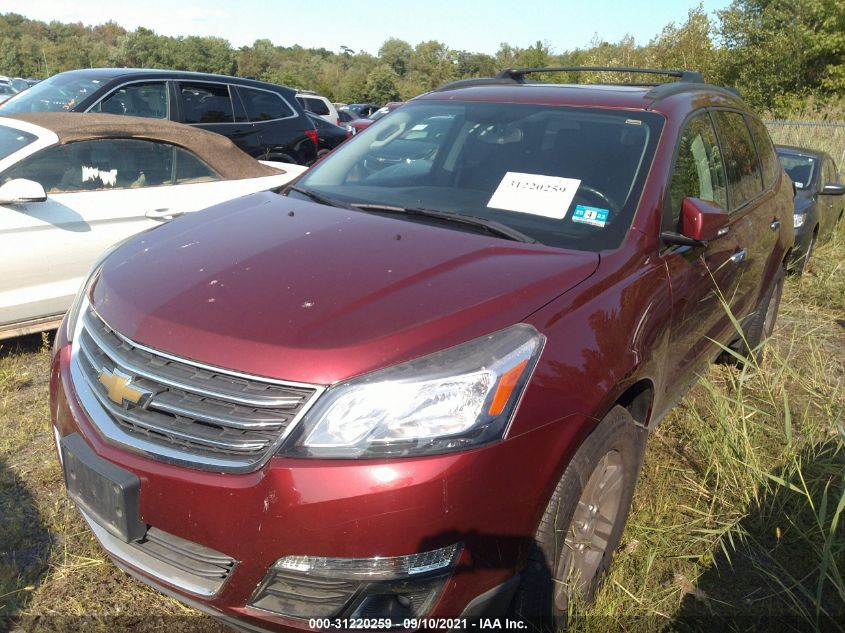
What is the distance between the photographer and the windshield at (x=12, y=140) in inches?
172

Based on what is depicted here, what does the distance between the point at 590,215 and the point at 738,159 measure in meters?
1.59

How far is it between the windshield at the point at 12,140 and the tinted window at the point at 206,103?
9.97ft

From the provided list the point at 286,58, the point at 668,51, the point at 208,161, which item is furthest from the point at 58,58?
the point at 208,161

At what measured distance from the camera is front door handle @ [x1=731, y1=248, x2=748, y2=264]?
133 inches

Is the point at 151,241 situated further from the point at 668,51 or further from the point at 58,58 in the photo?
the point at 58,58

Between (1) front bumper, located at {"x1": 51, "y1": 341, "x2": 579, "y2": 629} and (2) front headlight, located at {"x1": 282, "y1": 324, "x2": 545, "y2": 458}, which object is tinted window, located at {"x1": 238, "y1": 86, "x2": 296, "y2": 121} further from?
(2) front headlight, located at {"x1": 282, "y1": 324, "x2": 545, "y2": 458}

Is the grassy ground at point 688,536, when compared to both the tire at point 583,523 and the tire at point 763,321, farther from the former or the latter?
the tire at point 763,321

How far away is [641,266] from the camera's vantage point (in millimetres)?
2486

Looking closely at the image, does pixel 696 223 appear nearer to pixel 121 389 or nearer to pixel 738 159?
pixel 738 159

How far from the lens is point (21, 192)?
399 cm

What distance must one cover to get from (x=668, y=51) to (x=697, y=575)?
86.2 ft

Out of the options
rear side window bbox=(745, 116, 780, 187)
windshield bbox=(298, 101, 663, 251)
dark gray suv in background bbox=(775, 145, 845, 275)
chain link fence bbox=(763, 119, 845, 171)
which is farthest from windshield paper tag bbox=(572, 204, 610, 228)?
chain link fence bbox=(763, 119, 845, 171)

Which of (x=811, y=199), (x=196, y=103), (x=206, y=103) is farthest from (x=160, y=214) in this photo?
(x=811, y=199)

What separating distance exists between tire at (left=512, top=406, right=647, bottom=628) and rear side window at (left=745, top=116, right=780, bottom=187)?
2474mm
